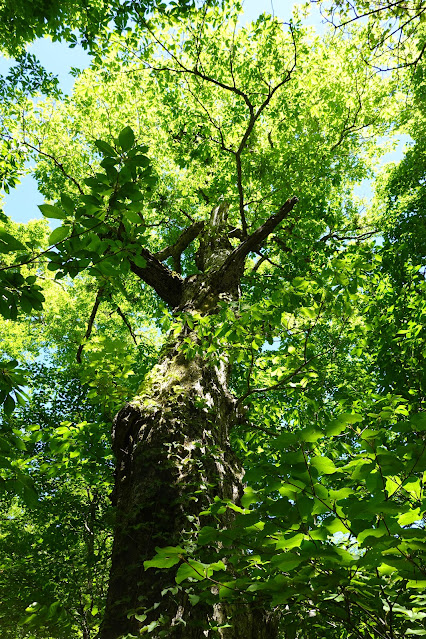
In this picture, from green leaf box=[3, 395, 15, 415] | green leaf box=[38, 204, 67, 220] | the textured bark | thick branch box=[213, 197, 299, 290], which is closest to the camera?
green leaf box=[38, 204, 67, 220]

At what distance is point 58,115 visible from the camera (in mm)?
9438

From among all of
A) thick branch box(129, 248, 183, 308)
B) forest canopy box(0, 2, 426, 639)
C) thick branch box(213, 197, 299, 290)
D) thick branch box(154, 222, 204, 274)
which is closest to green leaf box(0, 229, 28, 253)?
forest canopy box(0, 2, 426, 639)

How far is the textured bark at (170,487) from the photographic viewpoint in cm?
190

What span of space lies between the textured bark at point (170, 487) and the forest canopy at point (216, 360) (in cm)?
2

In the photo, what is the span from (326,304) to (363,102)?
8708 millimetres

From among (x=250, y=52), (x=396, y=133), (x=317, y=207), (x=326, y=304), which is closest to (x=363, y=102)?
(x=396, y=133)

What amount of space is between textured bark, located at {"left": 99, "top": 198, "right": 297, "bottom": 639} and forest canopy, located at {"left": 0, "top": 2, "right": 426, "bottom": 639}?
0.02m

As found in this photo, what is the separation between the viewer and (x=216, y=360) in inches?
128

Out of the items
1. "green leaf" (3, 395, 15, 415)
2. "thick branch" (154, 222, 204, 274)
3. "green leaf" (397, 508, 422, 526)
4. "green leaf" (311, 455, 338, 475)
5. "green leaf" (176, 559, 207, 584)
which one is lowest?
"green leaf" (176, 559, 207, 584)

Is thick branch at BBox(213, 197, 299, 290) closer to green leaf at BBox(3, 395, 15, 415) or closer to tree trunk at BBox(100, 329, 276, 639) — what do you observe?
tree trunk at BBox(100, 329, 276, 639)

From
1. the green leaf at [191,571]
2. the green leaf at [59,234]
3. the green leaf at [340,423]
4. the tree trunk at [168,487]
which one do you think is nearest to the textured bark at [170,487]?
the tree trunk at [168,487]

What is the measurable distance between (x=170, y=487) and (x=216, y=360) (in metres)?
1.13

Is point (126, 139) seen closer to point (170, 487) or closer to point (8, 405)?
point (8, 405)

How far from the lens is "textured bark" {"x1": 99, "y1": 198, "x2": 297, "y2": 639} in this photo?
1.90m
